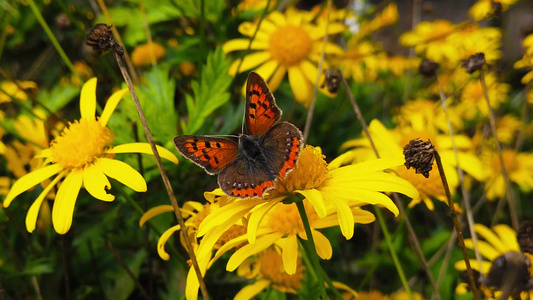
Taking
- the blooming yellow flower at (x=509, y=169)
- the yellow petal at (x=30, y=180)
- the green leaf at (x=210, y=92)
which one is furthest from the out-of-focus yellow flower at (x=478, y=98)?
the yellow petal at (x=30, y=180)

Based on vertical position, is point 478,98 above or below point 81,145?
below

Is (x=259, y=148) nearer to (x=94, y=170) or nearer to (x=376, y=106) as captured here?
(x=94, y=170)

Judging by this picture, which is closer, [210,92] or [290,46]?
[210,92]

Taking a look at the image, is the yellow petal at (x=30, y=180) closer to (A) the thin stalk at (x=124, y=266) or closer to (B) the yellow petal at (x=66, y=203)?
(B) the yellow petal at (x=66, y=203)

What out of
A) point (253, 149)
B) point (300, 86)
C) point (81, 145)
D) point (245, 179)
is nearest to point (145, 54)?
point (300, 86)

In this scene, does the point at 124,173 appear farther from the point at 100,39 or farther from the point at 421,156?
the point at 421,156

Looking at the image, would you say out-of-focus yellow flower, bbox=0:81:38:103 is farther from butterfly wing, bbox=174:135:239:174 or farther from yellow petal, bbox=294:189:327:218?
yellow petal, bbox=294:189:327:218

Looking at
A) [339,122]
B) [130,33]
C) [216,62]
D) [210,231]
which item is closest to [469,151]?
[339,122]
